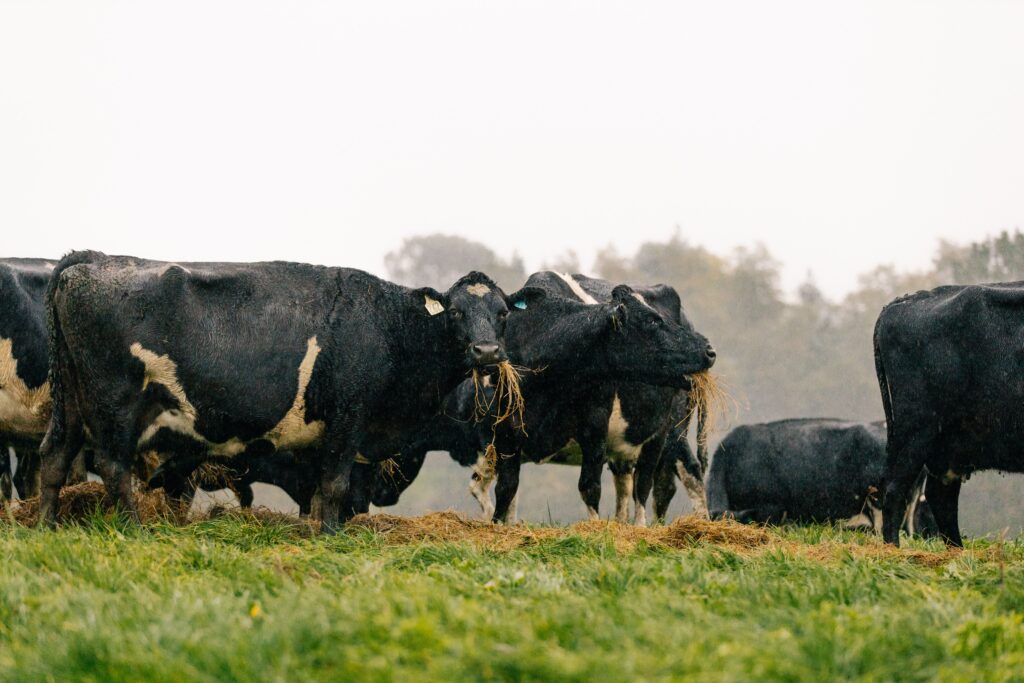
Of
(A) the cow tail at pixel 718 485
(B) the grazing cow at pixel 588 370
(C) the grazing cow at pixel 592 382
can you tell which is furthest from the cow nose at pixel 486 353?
(A) the cow tail at pixel 718 485

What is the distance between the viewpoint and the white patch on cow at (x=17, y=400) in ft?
37.7

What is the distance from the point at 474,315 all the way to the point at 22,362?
185 inches

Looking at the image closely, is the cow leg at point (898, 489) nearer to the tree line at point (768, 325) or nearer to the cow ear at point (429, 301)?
the cow ear at point (429, 301)

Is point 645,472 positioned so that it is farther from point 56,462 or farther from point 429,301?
point 56,462

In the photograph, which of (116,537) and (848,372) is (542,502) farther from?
(116,537)

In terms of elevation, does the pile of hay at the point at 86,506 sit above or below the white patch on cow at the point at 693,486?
above

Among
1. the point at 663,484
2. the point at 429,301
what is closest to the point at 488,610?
the point at 429,301

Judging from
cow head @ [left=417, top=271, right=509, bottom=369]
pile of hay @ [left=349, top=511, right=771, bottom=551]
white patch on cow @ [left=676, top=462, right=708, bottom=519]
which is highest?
cow head @ [left=417, top=271, right=509, bottom=369]

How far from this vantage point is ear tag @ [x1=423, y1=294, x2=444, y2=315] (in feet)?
36.3

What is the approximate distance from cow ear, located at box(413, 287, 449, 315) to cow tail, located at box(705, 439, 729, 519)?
10477 millimetres

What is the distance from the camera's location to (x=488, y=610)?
5.74 meters

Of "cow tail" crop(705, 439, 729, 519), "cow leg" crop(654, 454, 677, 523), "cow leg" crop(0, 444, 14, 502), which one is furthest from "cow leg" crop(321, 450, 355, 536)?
"cow tail" crop(705, 439, 729, 519)

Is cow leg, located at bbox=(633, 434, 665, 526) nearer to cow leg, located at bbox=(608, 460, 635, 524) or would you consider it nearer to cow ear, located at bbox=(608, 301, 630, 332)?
cow leg, located at bbox=(608, 460, 635, 524)

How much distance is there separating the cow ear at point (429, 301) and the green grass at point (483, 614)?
10.8 ft
